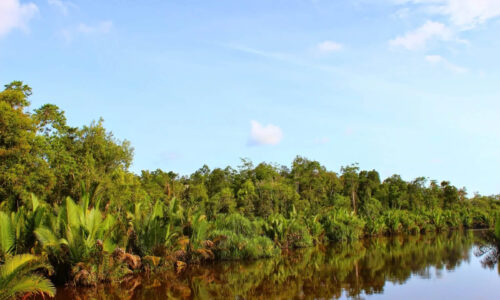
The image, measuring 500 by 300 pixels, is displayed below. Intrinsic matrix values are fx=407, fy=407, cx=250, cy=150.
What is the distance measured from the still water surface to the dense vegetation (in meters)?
0.88

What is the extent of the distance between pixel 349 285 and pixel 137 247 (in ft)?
25.5

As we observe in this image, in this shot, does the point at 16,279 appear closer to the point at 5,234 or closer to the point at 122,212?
the point at 5,234

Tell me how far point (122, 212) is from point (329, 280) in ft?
31.3

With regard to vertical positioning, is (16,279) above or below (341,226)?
below

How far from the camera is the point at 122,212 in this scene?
17750 millimetres

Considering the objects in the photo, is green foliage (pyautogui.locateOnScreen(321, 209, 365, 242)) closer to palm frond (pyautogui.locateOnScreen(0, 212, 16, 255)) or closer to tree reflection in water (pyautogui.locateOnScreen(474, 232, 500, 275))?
tree reflection in water (pyautogui.locateOnScreen(474, 232, 500, 275))

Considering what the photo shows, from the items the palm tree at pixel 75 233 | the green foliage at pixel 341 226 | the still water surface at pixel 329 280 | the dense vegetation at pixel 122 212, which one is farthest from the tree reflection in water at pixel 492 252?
the palm tree at pixel 75 233

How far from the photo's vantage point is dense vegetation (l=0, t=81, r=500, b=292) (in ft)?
39.6

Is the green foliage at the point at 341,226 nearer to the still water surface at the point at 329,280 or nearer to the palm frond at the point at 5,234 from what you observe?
the still water surface at the point at 329,280

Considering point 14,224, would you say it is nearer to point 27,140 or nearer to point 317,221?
point 27,140

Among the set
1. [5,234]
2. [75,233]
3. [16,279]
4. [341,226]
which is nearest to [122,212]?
[75,233]

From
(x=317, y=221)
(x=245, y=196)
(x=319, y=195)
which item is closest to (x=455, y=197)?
(x=319, y=195)

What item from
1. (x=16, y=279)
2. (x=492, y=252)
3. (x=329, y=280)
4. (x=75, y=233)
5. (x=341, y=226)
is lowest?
(x=329, y=280)

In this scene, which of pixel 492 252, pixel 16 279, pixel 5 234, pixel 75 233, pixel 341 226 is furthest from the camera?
pixel 341 226
